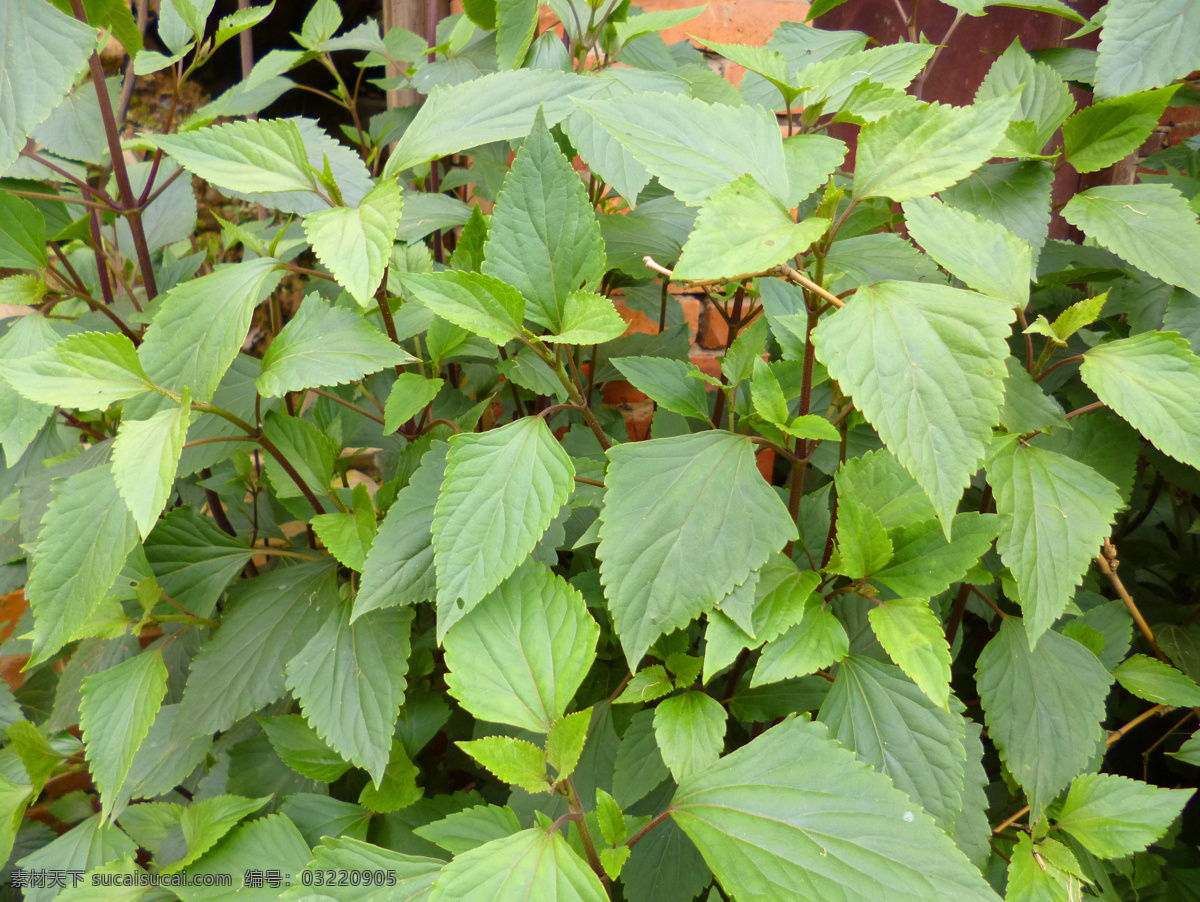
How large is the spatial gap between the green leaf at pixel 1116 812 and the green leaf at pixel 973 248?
40 centimetres

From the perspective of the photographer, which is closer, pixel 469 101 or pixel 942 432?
pixel 942 432

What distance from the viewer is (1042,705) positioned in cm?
59

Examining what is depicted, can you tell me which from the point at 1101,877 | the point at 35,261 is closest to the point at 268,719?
the point at 35,261

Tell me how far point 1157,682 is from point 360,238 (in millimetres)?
778

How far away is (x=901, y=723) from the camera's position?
51 cm

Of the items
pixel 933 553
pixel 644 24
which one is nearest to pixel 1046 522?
pixel 933 553

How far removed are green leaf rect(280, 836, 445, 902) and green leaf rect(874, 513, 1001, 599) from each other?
37 centimetres

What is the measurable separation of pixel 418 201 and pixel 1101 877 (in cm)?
92

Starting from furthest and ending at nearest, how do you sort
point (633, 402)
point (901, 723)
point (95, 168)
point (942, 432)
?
point (633, 402) → point (95, 168) → point (901, 723) → point (942, 432)

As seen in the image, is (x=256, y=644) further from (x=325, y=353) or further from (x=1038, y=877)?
(x=1038, y=877)

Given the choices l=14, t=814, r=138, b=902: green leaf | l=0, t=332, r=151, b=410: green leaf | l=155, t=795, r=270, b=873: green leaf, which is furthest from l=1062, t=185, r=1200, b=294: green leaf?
l=14, t=814, r=138, b=902: green leaf

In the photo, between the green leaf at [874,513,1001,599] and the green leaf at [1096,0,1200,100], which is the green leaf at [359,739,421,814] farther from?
the green leaf at [1096,0,1200,100]

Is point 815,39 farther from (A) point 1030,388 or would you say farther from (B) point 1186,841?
(B) point 1186,841

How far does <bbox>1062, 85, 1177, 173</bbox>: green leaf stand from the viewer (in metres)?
0.63
